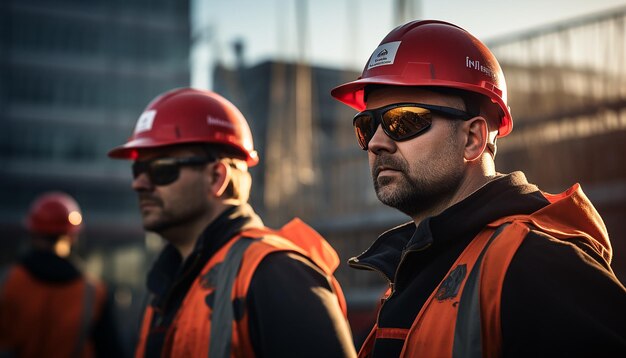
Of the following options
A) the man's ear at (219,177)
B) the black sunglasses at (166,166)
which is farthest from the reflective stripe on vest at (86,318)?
the man's ear at (219,177)

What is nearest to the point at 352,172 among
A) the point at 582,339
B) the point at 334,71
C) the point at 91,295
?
the point at 91,295

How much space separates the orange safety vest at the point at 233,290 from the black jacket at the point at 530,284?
3.17 feet

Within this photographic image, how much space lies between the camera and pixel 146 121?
15.6 feet

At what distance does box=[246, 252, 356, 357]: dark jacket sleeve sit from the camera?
11.2 feet

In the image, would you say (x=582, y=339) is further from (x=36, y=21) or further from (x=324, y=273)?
(x=36, y=21)

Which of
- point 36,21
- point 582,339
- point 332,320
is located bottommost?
point 332,320

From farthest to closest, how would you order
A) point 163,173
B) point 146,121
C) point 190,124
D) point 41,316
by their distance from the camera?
1. point 41,316
2. point 146,121
3. point 190,124
4. point 163,173

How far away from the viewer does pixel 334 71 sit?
105 feet

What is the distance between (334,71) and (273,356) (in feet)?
94.6

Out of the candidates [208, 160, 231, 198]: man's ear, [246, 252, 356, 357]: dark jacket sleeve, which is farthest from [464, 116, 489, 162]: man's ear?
[208, 160, 231, 198]: man's ear

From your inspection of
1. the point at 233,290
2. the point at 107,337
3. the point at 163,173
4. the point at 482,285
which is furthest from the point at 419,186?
the point at 107,337

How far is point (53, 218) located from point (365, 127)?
5.64m

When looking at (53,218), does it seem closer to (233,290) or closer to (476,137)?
(233,290)

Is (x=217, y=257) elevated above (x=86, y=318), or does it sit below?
above
